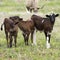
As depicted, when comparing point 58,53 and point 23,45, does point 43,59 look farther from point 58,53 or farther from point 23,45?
point 23,45

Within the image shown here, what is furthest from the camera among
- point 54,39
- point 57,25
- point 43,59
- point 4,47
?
point 57,25

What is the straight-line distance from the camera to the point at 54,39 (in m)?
16.3

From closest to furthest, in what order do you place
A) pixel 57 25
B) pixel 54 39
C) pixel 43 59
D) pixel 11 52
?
pixel 43 59, pixel 11 52, pixel 54 39, pixel 57 25

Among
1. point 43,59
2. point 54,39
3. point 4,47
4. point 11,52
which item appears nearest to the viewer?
point 43,59

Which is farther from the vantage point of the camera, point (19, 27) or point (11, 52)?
point (19, 27)

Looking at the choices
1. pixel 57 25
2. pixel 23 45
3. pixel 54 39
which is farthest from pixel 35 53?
pixel 57 25

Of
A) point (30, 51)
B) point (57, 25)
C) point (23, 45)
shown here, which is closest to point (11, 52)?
point (30, 51)

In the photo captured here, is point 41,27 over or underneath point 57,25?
over

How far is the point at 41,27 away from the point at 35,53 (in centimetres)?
184

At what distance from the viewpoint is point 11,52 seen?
1270cm

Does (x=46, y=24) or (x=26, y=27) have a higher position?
(x=46, y=24)

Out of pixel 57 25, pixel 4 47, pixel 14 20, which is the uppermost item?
pixel 14 20

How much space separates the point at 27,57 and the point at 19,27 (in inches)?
94.4

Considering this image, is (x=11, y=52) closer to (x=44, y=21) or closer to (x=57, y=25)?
(x=44, y=21)
